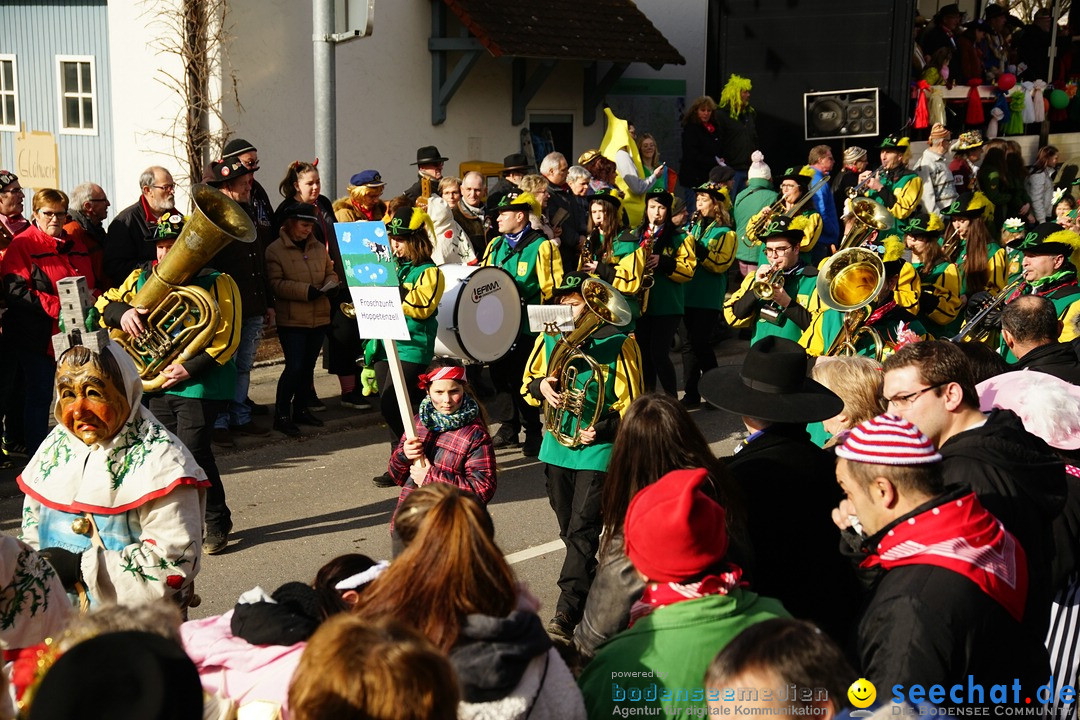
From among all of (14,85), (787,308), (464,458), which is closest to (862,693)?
(464,458)

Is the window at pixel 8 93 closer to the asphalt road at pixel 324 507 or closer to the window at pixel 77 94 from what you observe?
the window at pixel 77 94

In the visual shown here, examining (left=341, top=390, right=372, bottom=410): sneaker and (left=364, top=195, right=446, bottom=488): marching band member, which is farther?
(left=341, top=390, right=372, bottom=410): sneaker

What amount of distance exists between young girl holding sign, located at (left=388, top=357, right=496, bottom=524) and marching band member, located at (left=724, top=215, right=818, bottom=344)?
114 inches

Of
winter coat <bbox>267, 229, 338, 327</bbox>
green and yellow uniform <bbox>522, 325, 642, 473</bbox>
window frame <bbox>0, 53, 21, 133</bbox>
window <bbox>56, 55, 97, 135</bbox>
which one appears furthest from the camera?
window frame <bbox>0, 53, 21, 133</bbox>

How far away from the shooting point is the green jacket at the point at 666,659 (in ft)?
9.80

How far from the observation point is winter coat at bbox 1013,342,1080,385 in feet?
17.6

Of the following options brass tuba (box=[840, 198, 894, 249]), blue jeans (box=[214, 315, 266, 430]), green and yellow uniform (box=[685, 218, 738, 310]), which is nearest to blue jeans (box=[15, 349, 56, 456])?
blue jeans (box=[214, 315, 266, 430])

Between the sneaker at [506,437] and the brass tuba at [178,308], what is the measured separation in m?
3.23

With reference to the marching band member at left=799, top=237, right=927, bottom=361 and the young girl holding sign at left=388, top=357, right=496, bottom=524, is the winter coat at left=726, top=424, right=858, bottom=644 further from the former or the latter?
the marching band member at left=799, top=237, right=927, bottom=361

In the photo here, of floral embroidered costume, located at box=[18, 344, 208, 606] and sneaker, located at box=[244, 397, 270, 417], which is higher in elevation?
floral embroidered costume, located at box=[18, 344, 208, 606]

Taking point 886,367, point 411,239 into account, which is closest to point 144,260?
point 411,239

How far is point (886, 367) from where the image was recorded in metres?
4.54

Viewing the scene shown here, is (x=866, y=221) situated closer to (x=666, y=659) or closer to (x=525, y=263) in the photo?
(x=525, y=263)

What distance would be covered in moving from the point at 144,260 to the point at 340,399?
7.85ft
